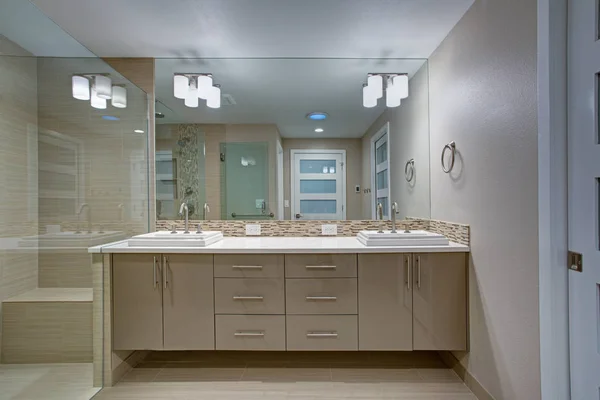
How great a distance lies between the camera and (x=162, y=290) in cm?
201

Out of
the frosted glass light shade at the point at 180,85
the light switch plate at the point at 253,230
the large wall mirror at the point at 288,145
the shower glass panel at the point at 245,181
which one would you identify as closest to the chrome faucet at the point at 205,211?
the large wall mirror at the point at 288,145

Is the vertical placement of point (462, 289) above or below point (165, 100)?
below

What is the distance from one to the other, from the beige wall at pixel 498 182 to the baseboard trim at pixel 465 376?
0.04 m

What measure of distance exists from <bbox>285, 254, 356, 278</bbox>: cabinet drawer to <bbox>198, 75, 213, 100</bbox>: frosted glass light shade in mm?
1503

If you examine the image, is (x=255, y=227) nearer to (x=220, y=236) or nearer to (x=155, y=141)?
(x=220, y=236)

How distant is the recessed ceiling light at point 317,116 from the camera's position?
254 cm

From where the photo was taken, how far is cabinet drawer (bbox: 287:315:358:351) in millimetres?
1982

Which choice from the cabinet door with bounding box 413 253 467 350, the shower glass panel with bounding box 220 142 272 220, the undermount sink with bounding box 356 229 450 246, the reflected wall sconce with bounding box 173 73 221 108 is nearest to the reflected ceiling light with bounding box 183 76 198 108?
the reflected wall sconce with bounding box 173 73 221 108

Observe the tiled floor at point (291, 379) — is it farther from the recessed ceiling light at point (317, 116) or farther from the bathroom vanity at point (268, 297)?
the recessed ceiling light at point (317, 116)

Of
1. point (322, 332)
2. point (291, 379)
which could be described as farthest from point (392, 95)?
point (291, 379)

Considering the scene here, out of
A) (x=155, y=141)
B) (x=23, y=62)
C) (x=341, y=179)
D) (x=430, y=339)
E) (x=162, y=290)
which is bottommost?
(x=430, y=339)

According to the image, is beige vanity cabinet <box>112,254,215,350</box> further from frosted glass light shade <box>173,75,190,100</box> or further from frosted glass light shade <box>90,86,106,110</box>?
frosted glass light shade <box>173,75,190,100</box>

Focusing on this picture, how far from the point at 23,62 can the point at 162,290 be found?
1557mm

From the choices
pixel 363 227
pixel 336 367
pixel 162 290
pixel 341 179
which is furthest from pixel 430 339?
pixel 162 290
